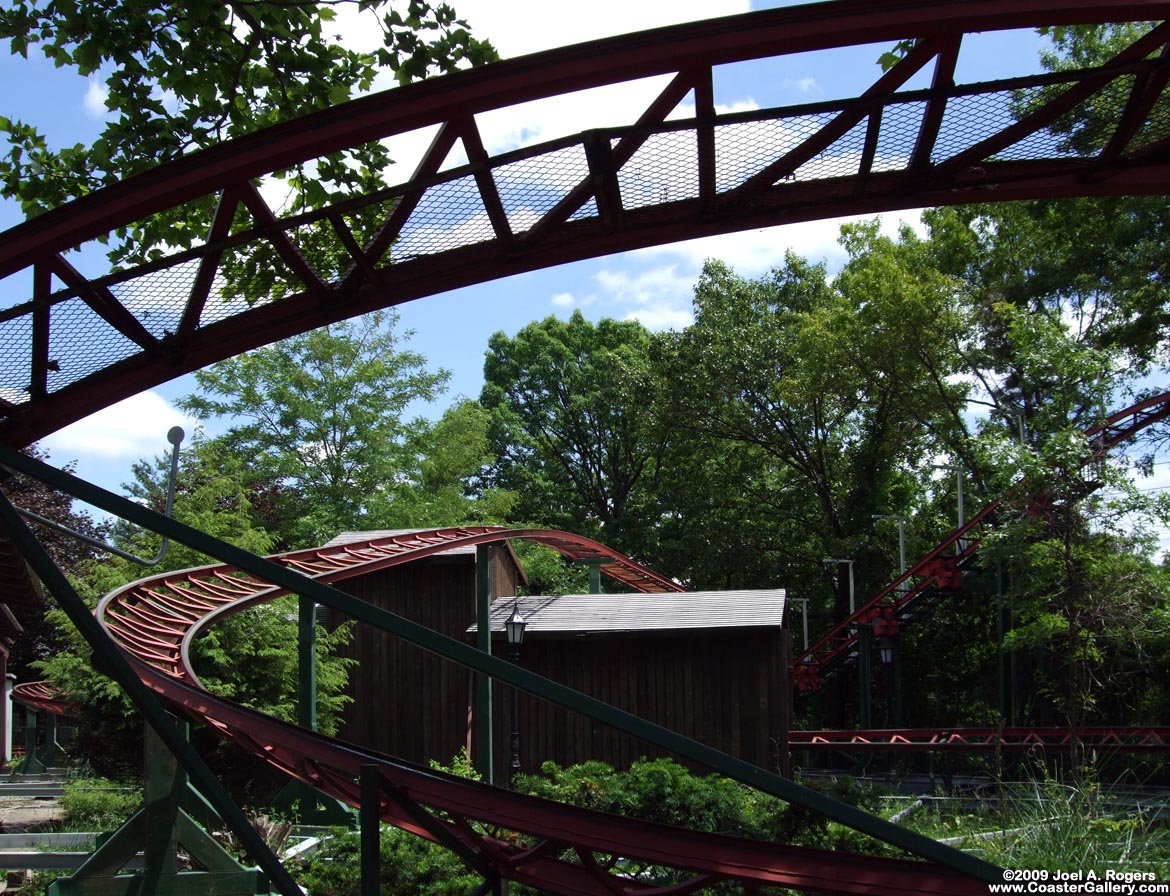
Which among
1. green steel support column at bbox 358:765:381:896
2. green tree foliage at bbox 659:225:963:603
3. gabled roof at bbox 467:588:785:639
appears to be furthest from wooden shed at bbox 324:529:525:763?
green steel support column at bbox 358:765:381:896

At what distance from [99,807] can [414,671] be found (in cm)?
636

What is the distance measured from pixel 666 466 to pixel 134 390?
29.1 m

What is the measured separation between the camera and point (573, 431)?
3738cm

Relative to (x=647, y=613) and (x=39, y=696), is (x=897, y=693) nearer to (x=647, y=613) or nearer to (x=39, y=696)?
(x=647, y=613)

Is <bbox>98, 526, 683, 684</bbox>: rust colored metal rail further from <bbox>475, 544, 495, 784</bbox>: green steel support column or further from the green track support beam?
the green track support beam

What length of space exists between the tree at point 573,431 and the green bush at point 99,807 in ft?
71.2

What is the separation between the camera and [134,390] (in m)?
4.98

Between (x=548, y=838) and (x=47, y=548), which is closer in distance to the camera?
(x=548, y=838)

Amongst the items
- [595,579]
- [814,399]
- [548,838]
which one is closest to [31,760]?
[595,579]

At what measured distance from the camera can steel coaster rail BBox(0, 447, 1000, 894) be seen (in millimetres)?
3475

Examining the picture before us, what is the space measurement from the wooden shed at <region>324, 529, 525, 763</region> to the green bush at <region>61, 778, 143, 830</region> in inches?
221

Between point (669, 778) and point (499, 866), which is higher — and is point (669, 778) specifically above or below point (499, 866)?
below

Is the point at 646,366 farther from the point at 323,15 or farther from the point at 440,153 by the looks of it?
the point at 440,153

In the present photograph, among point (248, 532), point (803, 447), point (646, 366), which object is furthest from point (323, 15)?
point (646, 366)
